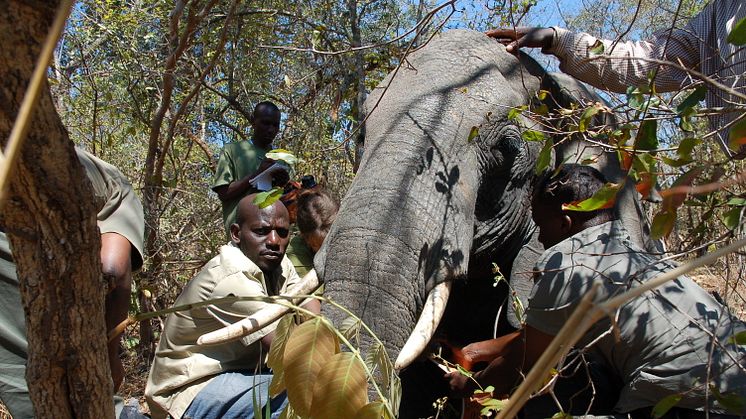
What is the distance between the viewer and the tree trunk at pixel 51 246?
1090 mm

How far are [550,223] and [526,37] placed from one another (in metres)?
1.31

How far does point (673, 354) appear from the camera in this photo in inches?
115

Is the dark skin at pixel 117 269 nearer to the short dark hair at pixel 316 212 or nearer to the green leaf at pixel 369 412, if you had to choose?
the short dark hair at pixel 316 212

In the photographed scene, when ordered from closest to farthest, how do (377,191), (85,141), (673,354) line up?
(673,354) → (377,191) → (85,141)

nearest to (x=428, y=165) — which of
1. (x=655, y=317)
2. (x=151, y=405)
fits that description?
(x=655, y=317)

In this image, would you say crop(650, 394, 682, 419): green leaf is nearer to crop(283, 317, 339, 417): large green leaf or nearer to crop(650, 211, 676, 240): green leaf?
crop(650, 211, 676, 240): green leaf

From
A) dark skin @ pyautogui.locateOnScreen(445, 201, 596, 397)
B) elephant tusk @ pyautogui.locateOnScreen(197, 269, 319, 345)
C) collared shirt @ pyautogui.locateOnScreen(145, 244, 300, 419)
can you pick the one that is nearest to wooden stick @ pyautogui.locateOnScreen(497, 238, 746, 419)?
elephant tusk @ pyautogui.locateOnScreen(197, 269, 319, 345)

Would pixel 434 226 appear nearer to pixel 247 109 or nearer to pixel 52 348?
pixel 52 348

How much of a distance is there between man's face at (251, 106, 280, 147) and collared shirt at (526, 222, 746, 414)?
2.77 metres

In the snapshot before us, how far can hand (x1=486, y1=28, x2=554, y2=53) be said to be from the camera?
4207 mm

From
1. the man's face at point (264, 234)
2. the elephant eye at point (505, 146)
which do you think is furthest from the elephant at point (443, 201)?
the man's face at point (264, 234)

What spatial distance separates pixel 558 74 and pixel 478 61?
0.60 meters

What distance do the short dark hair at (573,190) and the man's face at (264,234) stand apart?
121 cm

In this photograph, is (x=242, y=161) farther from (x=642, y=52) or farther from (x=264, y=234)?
(x=642, y=52)
